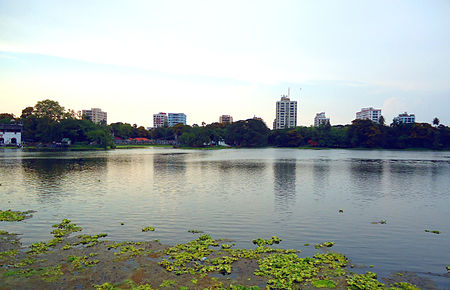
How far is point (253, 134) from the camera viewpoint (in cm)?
16350

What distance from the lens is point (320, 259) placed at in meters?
11.3

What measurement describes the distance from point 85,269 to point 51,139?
12076 cm

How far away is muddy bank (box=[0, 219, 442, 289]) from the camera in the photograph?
9336mm

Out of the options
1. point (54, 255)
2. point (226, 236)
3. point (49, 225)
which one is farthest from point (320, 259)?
point (49, 225)

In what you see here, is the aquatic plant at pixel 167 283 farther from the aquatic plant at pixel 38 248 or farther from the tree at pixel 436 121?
the tree at pixel 436 121

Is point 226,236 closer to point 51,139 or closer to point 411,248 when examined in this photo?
point 411,248

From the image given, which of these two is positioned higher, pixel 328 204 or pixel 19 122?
pixel 19 122

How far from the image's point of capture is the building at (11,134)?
12038 cm

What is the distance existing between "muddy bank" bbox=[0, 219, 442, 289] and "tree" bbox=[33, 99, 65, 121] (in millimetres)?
134217

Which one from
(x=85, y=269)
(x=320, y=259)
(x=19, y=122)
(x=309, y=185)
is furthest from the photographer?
(x=19, y=122)

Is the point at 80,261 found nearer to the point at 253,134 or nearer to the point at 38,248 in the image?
the point at 38,248

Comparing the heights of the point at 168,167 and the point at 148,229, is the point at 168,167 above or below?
above

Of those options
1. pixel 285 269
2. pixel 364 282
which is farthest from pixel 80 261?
pixel 364 282

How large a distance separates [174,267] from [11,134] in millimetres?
139095
